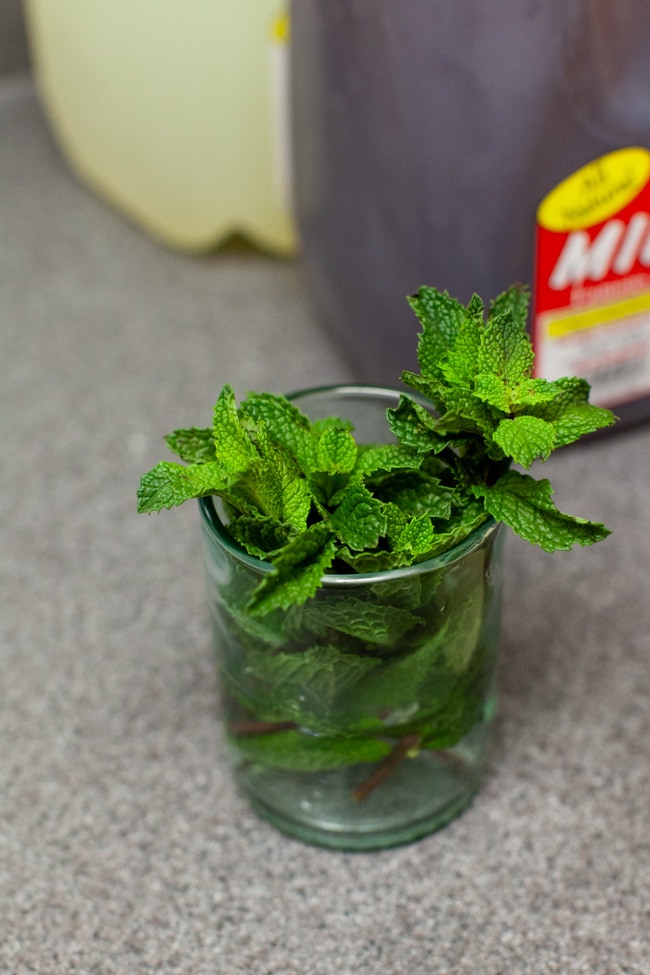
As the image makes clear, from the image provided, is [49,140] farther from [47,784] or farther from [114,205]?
[47,784]

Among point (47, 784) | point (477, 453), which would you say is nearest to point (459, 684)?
point (477, 453)

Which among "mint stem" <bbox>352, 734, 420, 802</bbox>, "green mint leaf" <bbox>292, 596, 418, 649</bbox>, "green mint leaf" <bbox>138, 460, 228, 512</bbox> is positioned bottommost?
"mint stem" <bbox>352, 734, 420, 802</bbox>

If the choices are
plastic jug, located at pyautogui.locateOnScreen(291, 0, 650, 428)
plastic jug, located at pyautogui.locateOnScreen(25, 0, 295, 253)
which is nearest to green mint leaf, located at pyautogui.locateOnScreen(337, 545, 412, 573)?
plastic jug, located at pyautogui.locateOnScreen(291, 0, 650, 428)

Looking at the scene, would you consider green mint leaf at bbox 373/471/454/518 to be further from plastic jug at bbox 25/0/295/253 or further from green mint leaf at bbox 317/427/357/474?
plastic jug at bbox 25/0/295/253

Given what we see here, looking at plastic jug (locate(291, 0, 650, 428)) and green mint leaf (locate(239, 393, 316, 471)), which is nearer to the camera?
green mint leaf (locate(239, 393, 316, 471))

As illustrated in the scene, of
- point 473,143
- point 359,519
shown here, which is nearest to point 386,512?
point 359,519

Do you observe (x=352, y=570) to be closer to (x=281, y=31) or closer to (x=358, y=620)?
(x=358, y=620)

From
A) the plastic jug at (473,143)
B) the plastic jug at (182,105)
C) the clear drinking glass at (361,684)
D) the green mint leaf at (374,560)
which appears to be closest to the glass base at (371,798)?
the clear drinking glass at (361,684)

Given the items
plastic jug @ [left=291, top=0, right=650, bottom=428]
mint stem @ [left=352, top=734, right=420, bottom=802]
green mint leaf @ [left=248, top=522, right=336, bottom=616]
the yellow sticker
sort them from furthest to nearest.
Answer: the yellow sticker, plastic jug @ [left=291, top=0, right=650, bottom=428], mint stem @ [left=352, top=734, right=420, bottom=802], green mint leaf @ [left=248, top=522, right=336, bottom=616]
